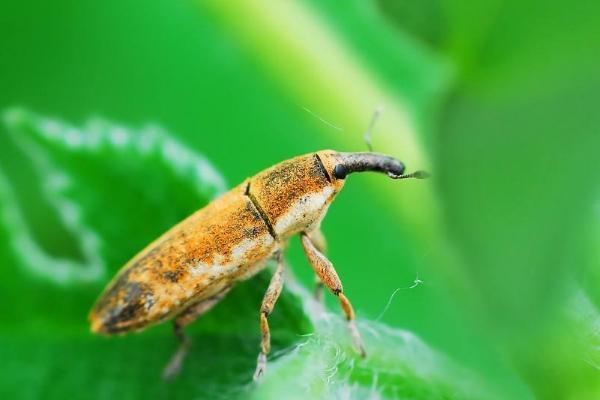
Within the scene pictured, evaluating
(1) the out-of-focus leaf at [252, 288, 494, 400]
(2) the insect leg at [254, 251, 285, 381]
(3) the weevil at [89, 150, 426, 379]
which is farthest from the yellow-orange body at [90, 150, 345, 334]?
(1) the out-of-focus leaf at [252, 288, 494, 400]

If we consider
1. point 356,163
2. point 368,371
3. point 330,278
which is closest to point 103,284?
point 330,278

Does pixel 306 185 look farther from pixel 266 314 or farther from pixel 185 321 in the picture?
pixel 185 321

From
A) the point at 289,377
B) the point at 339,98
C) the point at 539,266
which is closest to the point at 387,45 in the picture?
the point at 339,98

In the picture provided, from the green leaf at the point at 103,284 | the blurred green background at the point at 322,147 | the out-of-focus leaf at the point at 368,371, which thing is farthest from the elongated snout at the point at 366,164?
the out-of-focus leaf at the point at 368,371

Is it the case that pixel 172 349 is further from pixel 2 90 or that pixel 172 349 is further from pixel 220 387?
pixel 2 90

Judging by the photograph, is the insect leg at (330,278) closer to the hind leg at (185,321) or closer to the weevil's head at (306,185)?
the weevil's head at (306,185)
